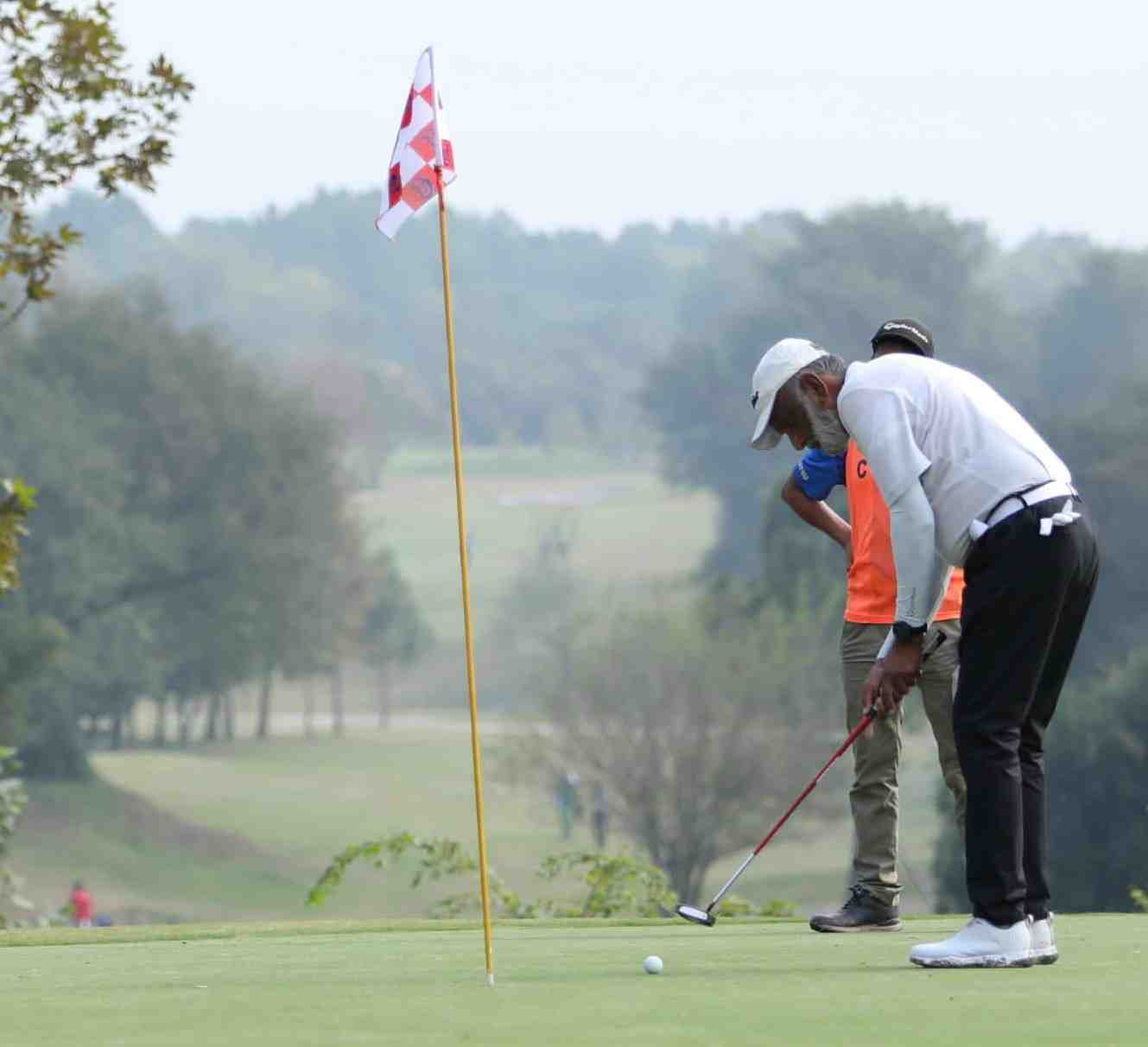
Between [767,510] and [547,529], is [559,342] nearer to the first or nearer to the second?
[547,529]

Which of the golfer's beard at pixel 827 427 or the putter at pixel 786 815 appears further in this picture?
the putter at pixel 786 815

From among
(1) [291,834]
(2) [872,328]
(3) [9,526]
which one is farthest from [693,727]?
(2) [872,328]

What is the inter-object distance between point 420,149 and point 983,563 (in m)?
2.07

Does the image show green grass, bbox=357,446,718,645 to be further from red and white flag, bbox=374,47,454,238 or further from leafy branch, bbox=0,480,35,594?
red and white flag, bbox=374,47,454,238

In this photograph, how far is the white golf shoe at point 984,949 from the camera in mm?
6148

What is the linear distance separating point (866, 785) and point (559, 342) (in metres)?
152

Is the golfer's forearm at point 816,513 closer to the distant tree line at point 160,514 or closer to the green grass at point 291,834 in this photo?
the green grass at point 291,834

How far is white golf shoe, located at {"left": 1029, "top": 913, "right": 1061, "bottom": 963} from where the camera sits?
629 cm

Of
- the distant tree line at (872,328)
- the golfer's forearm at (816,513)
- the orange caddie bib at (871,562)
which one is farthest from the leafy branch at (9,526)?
the distant tree line at (872,328)

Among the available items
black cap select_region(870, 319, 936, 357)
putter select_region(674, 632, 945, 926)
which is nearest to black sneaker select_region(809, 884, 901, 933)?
putter select_region(674, 632, 945, 926)

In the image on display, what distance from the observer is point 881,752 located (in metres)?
8.08

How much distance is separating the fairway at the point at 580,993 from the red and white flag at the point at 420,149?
220 cm

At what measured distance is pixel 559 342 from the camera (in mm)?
159875

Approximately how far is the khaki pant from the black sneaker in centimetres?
3
